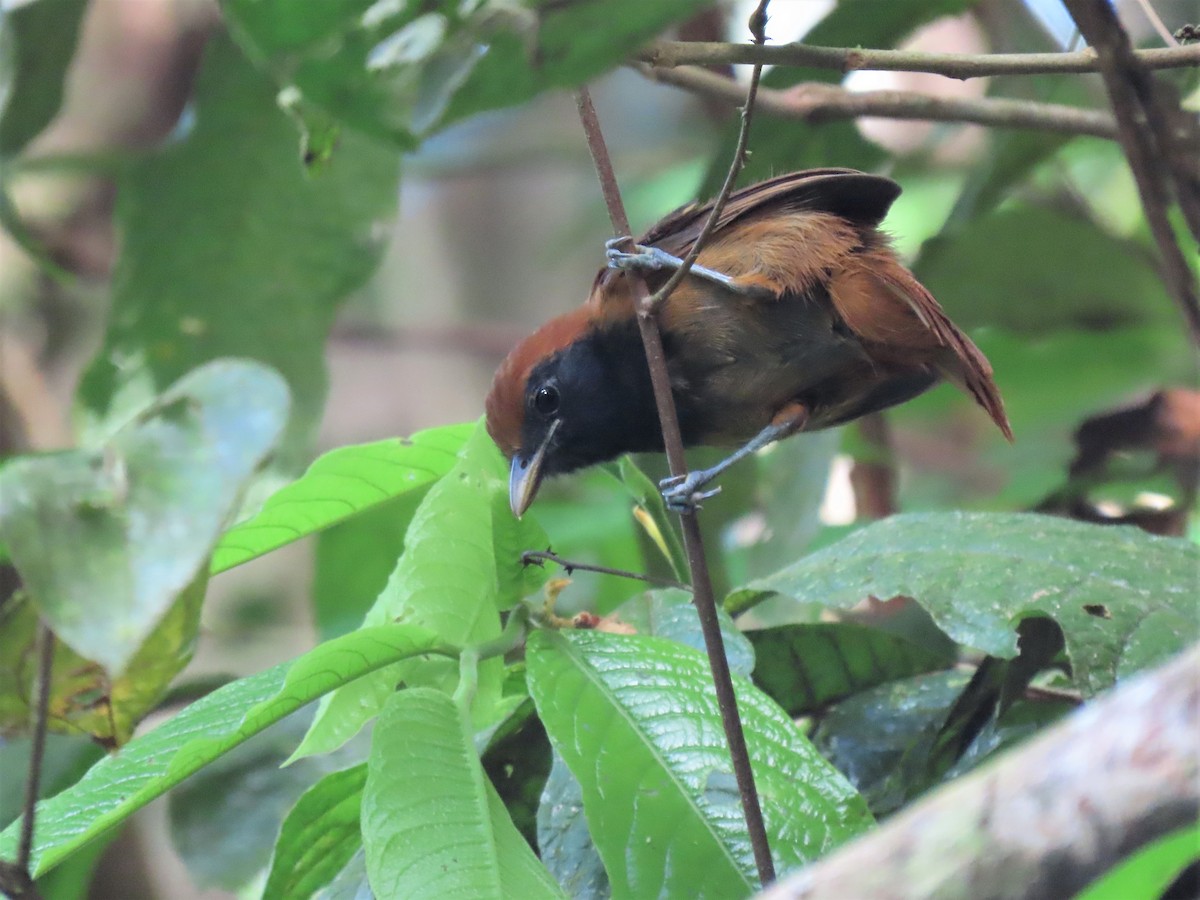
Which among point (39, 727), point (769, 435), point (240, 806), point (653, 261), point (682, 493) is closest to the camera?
point (39, 727)

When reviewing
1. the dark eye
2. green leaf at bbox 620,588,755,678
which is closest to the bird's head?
the dark eye

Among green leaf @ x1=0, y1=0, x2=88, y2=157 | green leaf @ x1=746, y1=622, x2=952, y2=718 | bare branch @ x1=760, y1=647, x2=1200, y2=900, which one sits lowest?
Answer: green leaf @ x1=746, y1=622, x2=952, y2=718

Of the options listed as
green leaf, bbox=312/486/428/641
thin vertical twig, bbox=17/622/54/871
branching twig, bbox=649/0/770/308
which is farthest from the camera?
green leaf, bbox=312/486/428/641

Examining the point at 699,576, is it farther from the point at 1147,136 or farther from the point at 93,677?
the point at 93,677

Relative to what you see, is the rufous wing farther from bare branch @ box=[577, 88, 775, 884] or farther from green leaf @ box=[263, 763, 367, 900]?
green leaf @ box=[263, 763, 367, 900]

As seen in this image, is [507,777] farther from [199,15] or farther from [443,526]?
[199,15]

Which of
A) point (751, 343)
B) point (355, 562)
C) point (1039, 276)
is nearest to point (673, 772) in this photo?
point (751, 343)
